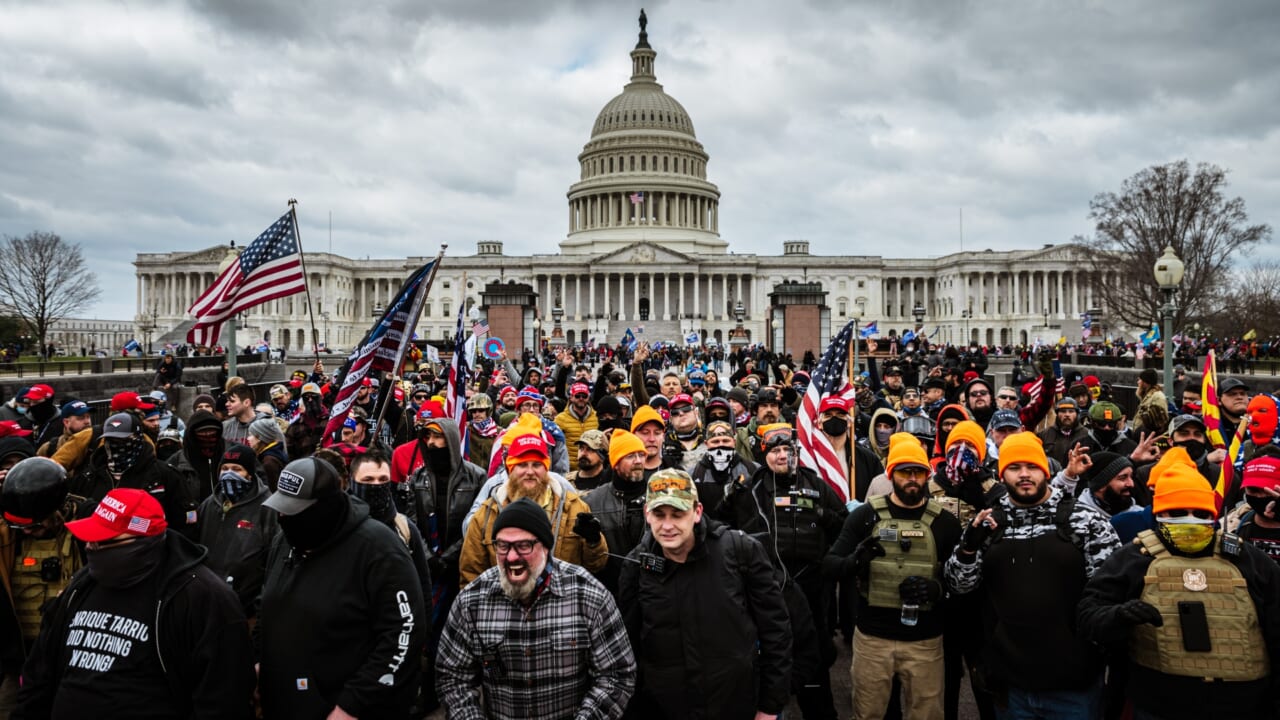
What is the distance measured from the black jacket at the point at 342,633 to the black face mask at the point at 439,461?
286 cm

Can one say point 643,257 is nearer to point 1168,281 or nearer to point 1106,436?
point 1168,281

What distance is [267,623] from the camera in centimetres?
388

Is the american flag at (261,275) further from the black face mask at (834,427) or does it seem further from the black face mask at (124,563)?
the black face mask at (124,563)

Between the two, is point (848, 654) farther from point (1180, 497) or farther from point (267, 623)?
point (267, 623)

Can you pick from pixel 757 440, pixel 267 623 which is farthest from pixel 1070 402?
pixel 267 623

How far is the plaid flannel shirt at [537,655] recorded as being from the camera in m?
3.90

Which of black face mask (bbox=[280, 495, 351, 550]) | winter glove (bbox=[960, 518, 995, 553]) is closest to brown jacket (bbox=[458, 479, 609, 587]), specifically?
black face mask (bbox=[280, 495, 351, 550])

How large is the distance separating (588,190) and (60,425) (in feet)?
348

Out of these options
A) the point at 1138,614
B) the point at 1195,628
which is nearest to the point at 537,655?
the point at 1138,614

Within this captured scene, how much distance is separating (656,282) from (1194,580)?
98307mm

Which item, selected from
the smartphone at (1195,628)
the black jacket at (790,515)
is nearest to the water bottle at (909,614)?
the black jacket at (790,515)

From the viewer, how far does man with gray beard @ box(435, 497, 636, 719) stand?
3.88 m

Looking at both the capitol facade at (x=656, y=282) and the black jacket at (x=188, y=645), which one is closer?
the black jacket at (x=188, y=645)

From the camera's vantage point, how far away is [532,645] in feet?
12.8
